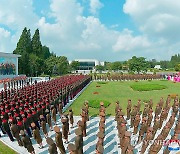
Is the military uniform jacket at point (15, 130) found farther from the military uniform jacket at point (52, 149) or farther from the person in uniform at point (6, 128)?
the military uniform jacket at point (52, 149)

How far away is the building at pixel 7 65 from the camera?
2686 centimetres

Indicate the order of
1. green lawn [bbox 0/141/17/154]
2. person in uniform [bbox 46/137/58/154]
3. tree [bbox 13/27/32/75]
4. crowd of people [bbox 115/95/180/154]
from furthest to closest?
tree [bbox 13/27/32/75], green lawn [bbox 0/141/17/154], crowd of people [bbox 115/95/180/154], person in uniform [bbox 46/137/58/154]

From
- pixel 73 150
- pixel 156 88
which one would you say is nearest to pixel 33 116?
pixel 73 150

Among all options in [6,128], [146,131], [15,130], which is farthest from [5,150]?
[146,131]

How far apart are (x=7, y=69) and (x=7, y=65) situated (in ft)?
1.72

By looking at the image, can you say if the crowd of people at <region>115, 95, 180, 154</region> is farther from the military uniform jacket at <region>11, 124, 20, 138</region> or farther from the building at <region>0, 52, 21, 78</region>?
the building at <region>0, 52, 21, 78</region>

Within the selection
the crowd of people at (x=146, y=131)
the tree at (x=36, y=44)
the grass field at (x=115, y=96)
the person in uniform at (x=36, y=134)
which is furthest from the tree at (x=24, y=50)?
the person in uniform at (x=36, y=134)

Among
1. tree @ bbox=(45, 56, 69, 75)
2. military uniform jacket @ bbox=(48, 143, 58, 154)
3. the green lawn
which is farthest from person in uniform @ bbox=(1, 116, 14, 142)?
tree @ bbox=(45, 56, 69, 75)

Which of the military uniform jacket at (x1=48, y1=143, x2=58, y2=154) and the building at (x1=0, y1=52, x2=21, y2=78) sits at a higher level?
the building at (x1=0, y1=52, x2=21, y2=78)

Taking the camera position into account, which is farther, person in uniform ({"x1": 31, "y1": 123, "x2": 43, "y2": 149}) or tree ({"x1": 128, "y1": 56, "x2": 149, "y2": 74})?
tree ({"x1": 128, "y1": 56, "x2": 149, "y2": 74})

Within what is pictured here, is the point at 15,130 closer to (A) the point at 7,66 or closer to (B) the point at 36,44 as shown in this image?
(A) the point at 7,66

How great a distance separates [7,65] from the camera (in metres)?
28.1

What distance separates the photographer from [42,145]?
265 inches

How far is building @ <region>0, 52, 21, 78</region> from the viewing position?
26859mm
